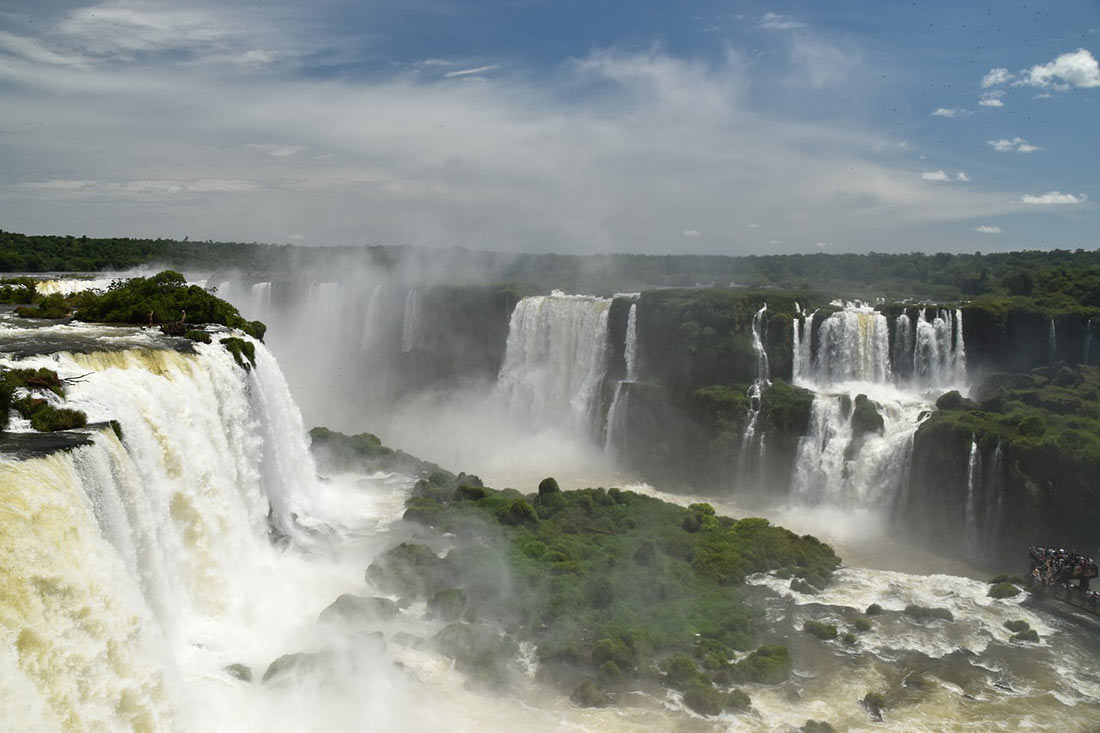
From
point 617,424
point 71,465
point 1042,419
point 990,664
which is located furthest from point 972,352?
point 71,465

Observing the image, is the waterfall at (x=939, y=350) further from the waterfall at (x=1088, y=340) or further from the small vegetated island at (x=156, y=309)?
the small vegetated island at (x=156, y=309)

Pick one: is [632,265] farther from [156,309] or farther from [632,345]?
[156,309]

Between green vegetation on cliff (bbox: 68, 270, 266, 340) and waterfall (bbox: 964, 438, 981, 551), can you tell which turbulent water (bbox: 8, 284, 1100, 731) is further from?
green vegetation on cliff (bbox: 68, 270, 266, 340)

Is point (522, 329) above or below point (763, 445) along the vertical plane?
above

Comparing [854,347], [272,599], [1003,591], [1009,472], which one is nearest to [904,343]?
[854,347]

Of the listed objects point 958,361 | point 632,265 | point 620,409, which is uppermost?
point 632,265

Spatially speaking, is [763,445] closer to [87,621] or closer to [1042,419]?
[1042,419]
